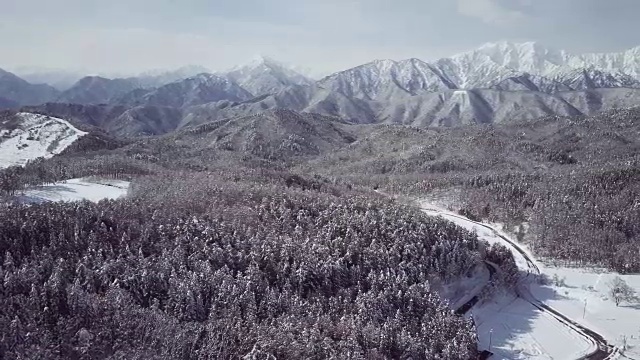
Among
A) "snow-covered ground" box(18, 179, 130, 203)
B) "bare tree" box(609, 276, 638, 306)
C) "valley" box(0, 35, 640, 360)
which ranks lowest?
"bare tree" box(609, 276, 638, 306)

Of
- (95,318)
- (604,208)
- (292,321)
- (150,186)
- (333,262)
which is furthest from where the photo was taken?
(604,208)

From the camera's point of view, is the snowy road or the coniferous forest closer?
the coniferous forest

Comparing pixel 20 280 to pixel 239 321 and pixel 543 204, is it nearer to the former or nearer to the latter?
pixel 239 321

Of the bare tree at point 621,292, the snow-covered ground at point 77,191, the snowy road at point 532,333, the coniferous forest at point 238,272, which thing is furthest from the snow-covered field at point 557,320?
the snow-covered ground at point 77,191

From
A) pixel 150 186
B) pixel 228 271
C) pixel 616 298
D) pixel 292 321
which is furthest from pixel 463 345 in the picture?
pixel 150 186

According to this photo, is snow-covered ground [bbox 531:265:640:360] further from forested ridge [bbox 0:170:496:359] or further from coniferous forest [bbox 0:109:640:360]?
forested ridge [bbox 0:170:496:359]

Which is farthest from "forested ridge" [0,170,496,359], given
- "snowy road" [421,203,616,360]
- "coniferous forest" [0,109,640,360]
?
"snowy road" [421,203,616,360]

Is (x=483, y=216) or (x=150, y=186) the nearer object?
(x=150, y=186)
